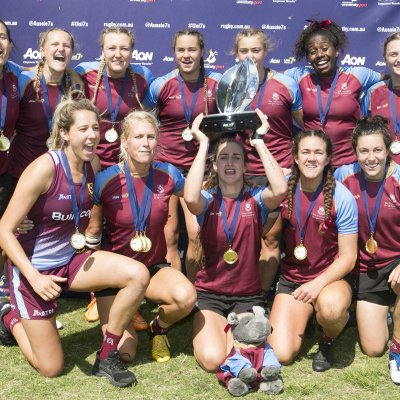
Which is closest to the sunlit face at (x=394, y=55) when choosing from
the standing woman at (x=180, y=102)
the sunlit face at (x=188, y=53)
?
the standing woman at (x=180, y=102)

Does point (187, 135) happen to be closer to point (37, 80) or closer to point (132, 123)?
point (132, 123)

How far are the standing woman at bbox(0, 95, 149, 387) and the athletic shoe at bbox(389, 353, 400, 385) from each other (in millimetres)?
1460

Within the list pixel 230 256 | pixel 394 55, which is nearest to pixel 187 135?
pixel 230 256

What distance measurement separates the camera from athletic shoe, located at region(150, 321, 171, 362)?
3816 mm

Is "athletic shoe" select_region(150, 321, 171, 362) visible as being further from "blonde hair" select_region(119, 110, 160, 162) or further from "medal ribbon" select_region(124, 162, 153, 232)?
"blonde hair" select_region(119, 110, 160, 162)

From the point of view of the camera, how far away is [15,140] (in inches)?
180

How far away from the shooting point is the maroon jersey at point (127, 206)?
3.83 metres

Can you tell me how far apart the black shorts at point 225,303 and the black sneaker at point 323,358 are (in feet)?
1.39

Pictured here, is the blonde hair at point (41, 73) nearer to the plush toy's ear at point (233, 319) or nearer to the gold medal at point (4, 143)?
the gold medal at point (4, 143)

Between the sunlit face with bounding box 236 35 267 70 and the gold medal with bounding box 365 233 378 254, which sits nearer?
the gold medal with bounding box 365 233 378 254

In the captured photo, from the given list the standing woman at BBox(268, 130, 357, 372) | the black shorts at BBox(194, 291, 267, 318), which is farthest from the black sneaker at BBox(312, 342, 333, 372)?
the black shorts at BBox(194, 291, 267, 318)

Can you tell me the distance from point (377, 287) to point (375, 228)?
0.38 meters

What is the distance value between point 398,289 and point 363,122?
107 centimetres

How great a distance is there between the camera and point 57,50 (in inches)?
169
